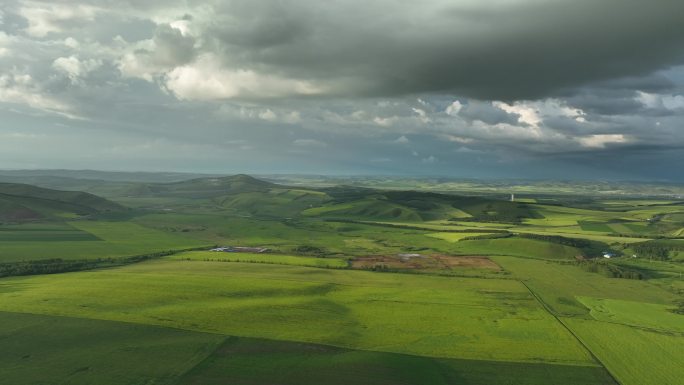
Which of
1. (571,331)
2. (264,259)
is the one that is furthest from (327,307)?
(264,259)

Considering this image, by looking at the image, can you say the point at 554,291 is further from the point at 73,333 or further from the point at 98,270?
the point at 98,270

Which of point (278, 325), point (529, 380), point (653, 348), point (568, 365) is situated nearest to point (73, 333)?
point (278, 325)

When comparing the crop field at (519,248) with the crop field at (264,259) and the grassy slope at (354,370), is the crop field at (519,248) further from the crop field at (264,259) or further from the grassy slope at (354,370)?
the grassy slope at (354,370)

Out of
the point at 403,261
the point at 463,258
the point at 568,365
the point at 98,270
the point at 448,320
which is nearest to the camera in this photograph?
the point at 568,365

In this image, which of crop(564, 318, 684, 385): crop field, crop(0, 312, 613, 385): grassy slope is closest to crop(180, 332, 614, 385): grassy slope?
crop(0, 312, 613, 385): grassy slope

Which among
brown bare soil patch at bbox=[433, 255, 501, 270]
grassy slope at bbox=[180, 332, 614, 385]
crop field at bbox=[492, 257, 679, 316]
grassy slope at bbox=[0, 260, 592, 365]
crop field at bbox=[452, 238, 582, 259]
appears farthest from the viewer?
crop field at bbox=[452, 238, 582, 259]

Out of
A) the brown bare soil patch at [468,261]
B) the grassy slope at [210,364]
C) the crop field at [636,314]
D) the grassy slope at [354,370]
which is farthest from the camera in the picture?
the brown bare soil patch at [468,261]

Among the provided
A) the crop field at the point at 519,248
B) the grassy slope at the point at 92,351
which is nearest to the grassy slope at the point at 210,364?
the grassy slope at the point at 92,351

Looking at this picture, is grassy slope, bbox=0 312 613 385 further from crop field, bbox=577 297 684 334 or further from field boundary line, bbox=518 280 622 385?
crop field, bbox=577 297 684 334
